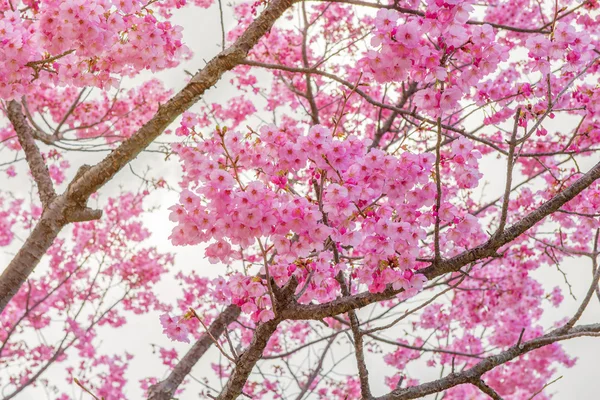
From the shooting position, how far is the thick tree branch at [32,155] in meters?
4.55

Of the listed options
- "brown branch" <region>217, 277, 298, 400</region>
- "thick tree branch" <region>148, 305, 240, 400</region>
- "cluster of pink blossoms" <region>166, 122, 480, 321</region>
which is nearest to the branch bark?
"cluster of pink blossoms" <region>166, 122, 480, 321</region>

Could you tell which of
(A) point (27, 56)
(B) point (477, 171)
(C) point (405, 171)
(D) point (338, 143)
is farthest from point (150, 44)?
(B) point (477, 171)

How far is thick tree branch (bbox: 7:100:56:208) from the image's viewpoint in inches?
179

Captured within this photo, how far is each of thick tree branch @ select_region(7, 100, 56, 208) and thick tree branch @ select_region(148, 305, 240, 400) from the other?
98.7 inches

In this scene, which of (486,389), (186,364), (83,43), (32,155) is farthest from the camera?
(186,364)

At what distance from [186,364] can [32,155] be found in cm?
320

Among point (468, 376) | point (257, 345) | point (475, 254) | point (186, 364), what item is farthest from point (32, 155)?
point (468, 376)

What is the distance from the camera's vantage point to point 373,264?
277 cm

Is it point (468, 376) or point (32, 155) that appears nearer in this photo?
point (468, 376)

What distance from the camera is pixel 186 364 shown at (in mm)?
6395

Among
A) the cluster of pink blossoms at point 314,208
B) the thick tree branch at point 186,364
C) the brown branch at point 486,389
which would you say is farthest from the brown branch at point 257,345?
the thick tree branch at point 186,364

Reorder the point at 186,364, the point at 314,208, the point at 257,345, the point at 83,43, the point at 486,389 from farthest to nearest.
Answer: the point at 186,364 → the point at 83,43 → the point at 486,389 → the point at 257,345 → the point at 314,208

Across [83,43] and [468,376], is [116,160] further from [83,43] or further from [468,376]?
[468,376]

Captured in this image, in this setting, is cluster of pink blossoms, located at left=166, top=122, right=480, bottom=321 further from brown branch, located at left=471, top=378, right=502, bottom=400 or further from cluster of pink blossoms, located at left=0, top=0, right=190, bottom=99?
cluster of pink blossoms, located at left=0, top=0, right=190, bottom=99
